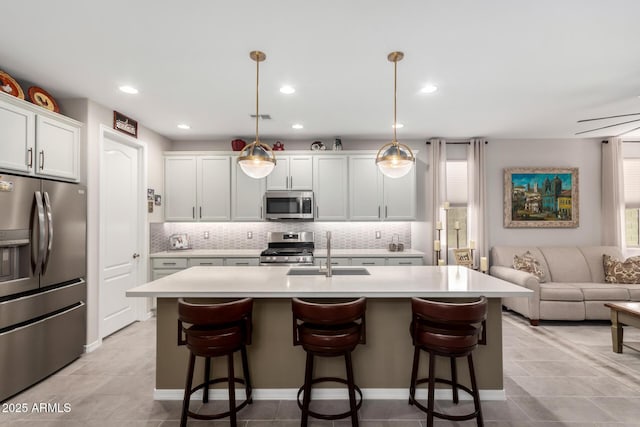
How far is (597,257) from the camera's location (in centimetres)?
477

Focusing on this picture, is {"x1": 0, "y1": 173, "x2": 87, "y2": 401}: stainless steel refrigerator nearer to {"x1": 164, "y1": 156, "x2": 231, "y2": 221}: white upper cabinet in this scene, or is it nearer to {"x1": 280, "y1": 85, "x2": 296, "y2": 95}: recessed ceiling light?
{"x1": 164, "y1": 156, "x2": 231, "y2": 221}: white upper cabinet

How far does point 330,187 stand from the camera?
4.88 metres

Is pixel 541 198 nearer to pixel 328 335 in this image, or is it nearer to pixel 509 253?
pixel 509 253

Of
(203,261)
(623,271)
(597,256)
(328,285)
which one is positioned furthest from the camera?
(597,256)

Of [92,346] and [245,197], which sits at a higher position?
[245,197]

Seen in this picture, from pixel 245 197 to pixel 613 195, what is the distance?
565cm

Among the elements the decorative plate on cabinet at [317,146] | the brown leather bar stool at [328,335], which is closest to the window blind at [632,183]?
the decorative plate on cabinet at [317,146]

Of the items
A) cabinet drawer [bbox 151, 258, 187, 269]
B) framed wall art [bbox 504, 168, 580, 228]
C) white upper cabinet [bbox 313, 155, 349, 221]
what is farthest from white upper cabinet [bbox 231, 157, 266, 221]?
framed wall art [bbox 504, 168, 580, 228]

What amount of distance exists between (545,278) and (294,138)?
4.26 m

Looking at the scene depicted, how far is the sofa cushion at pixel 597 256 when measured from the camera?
185 inches

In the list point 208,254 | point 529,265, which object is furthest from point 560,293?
point 208,254

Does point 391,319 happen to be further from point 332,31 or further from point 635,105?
point 635,105

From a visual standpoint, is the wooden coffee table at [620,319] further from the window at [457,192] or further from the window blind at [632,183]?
the window blind at [632,183]

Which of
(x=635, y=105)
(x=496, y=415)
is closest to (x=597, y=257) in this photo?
(x=635, y=105)
